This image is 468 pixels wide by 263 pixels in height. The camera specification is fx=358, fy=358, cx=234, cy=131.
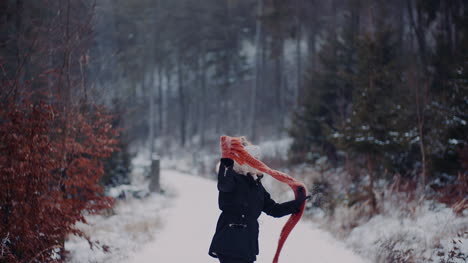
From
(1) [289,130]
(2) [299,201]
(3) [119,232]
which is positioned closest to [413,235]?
(2) [299,201]

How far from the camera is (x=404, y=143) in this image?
793cm

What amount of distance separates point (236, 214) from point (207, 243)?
4.25 meters

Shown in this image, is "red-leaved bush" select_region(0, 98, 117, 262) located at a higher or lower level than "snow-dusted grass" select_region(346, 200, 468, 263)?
higher

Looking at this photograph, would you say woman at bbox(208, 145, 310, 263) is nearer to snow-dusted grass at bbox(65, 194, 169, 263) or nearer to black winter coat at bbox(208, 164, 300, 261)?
black winter coat at bbox(208, 164, 300, 261)

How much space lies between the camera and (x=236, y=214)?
3.57 metres

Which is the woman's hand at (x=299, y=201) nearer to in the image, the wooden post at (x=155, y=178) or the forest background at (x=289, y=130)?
the forest background at (x=289, y=130)

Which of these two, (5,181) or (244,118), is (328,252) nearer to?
(5,181)

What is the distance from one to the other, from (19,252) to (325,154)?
35.9 feet

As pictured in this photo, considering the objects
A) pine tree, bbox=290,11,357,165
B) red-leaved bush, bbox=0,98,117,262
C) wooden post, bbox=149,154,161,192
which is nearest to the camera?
red-leaved bush, bbox=0,98,117,262

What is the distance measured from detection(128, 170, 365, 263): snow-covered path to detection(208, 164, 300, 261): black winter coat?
1.55 metres

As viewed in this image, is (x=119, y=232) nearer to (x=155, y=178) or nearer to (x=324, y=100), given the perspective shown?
(x=155, y=178)

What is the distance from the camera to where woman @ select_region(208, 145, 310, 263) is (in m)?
3.49

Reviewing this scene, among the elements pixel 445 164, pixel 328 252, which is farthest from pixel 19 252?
pixel 445 164

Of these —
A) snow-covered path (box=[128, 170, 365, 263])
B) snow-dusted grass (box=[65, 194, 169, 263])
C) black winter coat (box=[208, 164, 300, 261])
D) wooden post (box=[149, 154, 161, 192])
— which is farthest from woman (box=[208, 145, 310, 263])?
wooden post (box=[149, 154, 161, 192])
